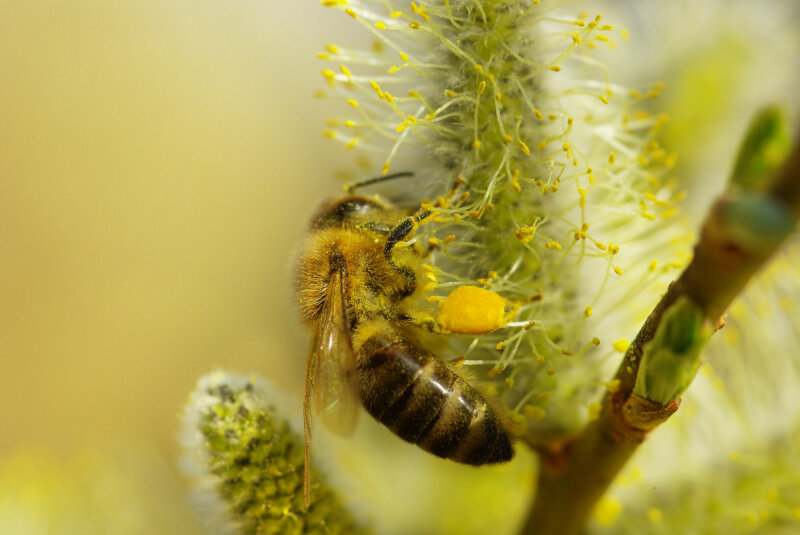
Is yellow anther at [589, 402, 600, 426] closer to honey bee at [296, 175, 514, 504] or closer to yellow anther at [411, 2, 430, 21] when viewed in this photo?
honey bee at [296, 175, 514, 504]

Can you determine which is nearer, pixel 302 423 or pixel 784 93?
pixel 302 423

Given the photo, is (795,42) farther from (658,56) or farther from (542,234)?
(542,234)

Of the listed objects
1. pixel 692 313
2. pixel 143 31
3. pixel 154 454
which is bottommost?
pixel 154 454

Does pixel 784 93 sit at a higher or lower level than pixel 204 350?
higher

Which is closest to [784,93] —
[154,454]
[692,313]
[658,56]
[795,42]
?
[795,42]

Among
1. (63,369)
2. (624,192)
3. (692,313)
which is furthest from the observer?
(63,369)

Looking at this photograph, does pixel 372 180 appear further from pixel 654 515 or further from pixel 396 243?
pixel 654 515


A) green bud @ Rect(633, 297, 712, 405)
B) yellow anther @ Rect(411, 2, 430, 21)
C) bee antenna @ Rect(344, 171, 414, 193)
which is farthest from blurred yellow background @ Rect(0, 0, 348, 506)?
green bud @ Rect(633, 297, 712, 405)
